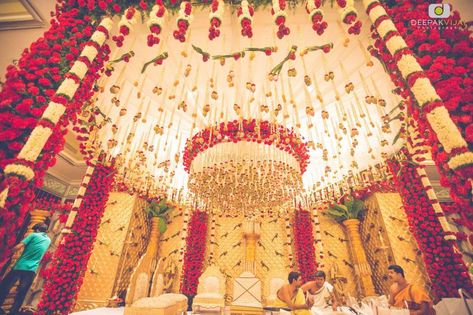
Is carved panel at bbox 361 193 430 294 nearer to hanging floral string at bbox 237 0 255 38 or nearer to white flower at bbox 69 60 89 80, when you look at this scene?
hanging floral string at bbox 237 0 255 38

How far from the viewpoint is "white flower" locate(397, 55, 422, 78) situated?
71.3 inches

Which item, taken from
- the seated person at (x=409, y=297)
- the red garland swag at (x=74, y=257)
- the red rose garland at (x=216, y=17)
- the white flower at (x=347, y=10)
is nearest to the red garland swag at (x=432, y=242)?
the seated person at (x=409, y=297)

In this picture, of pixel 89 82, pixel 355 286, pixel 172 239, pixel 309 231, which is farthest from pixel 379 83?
pixel 172 239

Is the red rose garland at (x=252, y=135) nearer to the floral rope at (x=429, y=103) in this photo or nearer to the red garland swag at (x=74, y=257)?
the red garland swag at (x=74, y=257)

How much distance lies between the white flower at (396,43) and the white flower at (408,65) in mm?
111

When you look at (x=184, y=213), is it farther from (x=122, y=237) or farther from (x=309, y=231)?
(x=309, y=231)

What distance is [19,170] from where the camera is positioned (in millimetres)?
1615

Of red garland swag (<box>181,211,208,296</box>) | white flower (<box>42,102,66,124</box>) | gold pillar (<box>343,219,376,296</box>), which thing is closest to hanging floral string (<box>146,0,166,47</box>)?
white flower (<box>42,102,66,124</box>)

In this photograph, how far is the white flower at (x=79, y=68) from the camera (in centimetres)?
209

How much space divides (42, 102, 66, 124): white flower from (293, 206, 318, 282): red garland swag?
969 centimetres

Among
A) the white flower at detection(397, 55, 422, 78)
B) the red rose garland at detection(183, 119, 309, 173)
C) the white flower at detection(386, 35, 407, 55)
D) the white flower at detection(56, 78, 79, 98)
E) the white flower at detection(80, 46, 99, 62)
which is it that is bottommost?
the white flower at detection(56, 78, 79, 98)

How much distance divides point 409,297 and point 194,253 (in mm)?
7672

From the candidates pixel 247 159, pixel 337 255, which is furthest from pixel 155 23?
pixel 337 255

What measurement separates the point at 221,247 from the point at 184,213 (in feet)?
8.05
